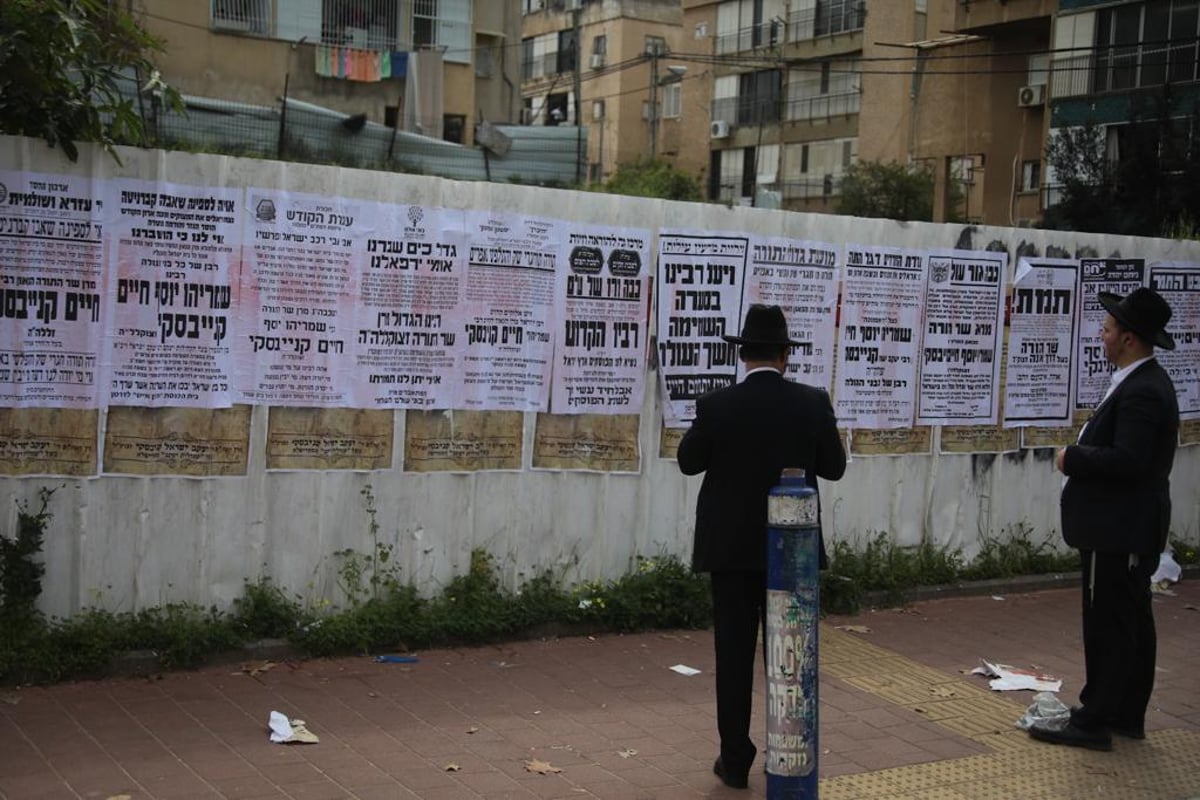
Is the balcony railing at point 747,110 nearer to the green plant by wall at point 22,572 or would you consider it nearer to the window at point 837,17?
the window at point 837,17

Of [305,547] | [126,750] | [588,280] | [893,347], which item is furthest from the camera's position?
[893,347]

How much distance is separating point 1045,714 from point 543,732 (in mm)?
2622

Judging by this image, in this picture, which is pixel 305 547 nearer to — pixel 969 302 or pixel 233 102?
pixel 969 302

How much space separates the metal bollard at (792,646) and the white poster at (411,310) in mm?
2983

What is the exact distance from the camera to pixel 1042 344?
1003cm

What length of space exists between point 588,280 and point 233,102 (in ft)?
71.9

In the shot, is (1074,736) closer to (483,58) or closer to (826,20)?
(483,58)

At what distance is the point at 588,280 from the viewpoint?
795 centimetres

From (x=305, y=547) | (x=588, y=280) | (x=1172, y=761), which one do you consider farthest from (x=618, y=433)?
(x=1172, y=761)

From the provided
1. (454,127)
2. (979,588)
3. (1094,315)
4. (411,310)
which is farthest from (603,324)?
(454,127)

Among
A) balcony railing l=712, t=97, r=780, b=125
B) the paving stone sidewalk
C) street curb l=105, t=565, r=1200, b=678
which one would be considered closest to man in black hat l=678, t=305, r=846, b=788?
the paving stone sidewalk

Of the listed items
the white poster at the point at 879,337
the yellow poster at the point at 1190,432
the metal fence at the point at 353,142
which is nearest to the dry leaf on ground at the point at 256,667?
the white poster at the point at 879,337

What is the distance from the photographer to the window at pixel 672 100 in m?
62.0

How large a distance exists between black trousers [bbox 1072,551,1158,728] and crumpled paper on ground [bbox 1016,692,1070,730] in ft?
0.30
